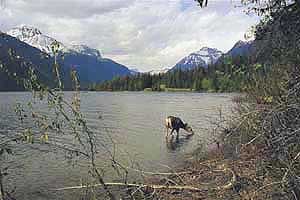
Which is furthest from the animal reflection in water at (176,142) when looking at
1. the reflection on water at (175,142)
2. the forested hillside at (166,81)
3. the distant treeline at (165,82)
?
the distant treeline at (165,82)

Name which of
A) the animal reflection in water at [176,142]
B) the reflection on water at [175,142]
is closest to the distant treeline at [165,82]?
the reflection on water at [175,142]

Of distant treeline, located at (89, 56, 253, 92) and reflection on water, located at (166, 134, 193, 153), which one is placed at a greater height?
distant treeline, located at (89, 56, 253, 92)

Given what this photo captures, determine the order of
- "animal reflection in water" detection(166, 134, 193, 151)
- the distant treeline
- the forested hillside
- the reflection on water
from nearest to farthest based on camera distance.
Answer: the reflection on water, "animal reflection in water" detection(166, 134, 193, 151), the forested hillside, the distant treeline

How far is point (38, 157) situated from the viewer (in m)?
19.7

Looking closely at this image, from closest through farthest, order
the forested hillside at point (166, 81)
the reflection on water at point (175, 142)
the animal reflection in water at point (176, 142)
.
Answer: the reflection on water at point (175, 142), the animal reflection in water at point (176, 142), the forested hillside at point (166, 81)

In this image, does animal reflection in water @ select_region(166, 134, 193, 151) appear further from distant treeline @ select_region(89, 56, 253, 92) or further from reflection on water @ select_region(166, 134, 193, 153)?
distant treeline @ select_region(89, 56, 253, 92)

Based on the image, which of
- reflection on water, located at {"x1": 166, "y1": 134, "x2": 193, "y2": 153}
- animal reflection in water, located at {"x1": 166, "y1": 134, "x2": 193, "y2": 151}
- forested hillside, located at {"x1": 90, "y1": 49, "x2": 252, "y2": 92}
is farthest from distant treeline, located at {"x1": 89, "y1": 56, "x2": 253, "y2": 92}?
animal reflection in water, located at {"x1": 166, "y1": 134, "x2": 193, "y2": 151}

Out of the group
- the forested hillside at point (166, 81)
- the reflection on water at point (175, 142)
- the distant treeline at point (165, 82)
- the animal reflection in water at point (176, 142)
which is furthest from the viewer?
the distant treeline at point (165, 82)

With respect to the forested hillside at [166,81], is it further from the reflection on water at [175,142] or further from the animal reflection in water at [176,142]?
the animal reflection in water at [176,142]

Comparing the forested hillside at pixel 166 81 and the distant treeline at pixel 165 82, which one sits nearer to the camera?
the forested hillside at pixel 166 81

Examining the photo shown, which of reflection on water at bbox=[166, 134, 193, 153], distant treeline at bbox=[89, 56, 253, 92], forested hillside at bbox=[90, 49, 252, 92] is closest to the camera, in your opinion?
reflection on water at bbox=[166, 134, 193, 153]

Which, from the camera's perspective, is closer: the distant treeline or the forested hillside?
the forested hillside

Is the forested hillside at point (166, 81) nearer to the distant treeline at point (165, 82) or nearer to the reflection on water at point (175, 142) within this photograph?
the distant treeline at point (165, 82)

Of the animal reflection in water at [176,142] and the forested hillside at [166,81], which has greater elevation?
the forested hillside at [166,81]
